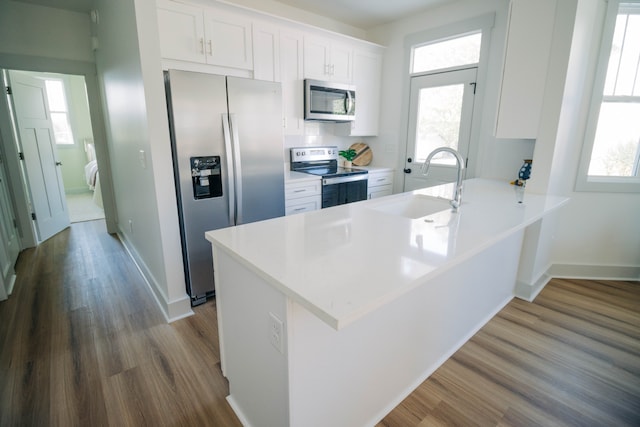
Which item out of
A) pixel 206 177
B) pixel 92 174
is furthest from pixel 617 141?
pixel 92 174

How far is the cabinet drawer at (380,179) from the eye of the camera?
12.8 feet

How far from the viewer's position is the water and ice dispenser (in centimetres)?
230

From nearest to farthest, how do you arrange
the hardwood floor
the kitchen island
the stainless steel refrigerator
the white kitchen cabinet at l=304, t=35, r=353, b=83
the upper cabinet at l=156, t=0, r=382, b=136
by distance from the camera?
the kitchen island, the hardwood floor, the stainless steel refrigerator, the upper cabinet at l=156, t=0, r=382, b=136, the white kitchen cabinet at l=304, t=35, r=353, b=83

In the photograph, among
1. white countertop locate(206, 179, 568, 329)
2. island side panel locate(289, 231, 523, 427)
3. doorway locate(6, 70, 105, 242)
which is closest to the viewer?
white countertop locate(206, 179, 568, 329)

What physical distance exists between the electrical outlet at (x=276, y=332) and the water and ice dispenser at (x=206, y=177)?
154cm

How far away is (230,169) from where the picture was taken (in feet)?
7.98

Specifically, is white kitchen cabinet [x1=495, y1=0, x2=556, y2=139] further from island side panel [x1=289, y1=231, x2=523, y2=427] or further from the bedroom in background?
the bedroom in background

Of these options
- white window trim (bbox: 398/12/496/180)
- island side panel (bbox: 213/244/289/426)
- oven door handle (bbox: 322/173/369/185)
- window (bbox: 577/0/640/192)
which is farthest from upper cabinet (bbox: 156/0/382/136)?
window (bbox: 577/0/640/192)

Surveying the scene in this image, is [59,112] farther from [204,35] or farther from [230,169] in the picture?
[230,169]

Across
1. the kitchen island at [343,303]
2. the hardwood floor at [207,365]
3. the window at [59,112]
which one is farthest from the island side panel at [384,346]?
the window at [59,112]

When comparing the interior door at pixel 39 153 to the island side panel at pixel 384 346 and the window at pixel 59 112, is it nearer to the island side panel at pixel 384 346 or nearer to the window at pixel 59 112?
the window at pixel 59 112

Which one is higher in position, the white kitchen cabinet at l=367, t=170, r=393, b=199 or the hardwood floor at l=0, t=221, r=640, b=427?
the white kitchen cabinet at l=367, t=170, r=393, b=199

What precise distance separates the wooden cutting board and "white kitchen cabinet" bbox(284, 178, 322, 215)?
48.0 inches

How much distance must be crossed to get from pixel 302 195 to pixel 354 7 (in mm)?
2201
